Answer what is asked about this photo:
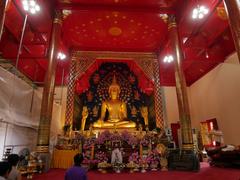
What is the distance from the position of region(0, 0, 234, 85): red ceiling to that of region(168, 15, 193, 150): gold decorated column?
2.71 ft

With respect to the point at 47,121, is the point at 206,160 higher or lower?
lower

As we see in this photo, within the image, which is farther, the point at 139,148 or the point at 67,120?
the point at 67,120

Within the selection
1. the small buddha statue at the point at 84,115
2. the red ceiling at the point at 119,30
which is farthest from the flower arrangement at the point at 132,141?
the red ceiling at the point at 119,30

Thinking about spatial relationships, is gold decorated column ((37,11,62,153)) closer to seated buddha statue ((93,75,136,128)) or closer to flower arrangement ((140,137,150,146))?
flower arrangement ((140,137,150,146))

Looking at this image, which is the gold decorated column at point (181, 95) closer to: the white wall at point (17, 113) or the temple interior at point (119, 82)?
the temple interior at point (119, 82)

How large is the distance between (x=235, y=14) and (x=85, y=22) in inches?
197

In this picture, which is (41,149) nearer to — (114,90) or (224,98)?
(114,90)

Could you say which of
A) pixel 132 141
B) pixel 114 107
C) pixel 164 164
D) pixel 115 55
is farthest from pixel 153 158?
pixel 115 55

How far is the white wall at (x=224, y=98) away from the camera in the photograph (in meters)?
6.49

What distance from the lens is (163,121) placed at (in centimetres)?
775

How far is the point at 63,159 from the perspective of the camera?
5.08 m

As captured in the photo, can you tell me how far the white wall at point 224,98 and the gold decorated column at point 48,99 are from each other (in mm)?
6306

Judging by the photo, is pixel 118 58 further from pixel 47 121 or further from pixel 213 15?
pixel 47 121

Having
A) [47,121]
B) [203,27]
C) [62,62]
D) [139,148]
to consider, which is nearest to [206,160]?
[139,148]
